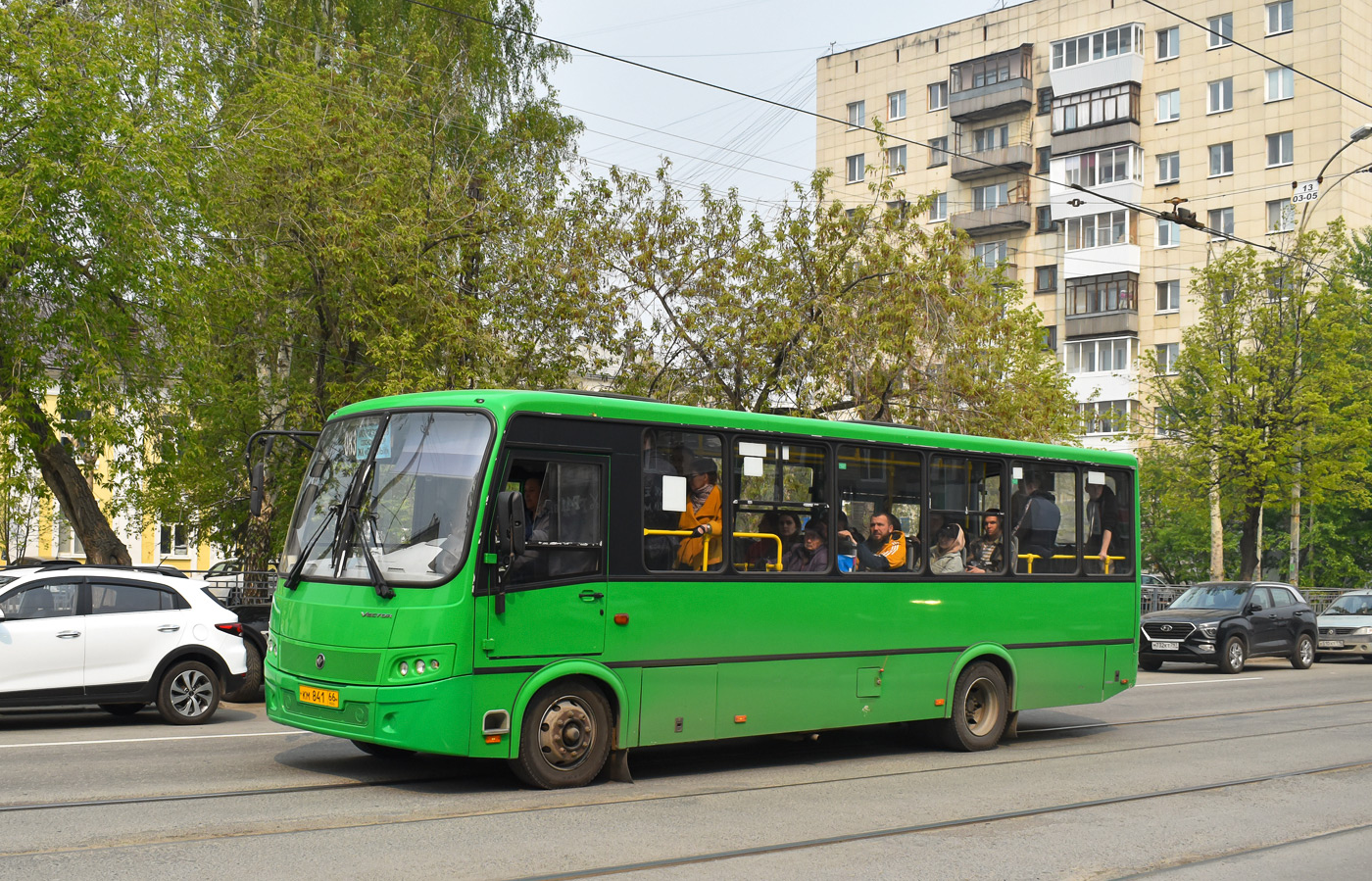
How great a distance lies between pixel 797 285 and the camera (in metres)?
26.1

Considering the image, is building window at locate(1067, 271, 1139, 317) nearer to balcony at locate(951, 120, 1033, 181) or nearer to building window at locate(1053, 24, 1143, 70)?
balcony at locate(951, 120, 1033, 181)

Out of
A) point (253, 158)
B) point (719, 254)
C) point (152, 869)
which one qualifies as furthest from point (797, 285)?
point (152, 869)

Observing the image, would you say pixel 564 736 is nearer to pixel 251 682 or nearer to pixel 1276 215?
pixel 251 682

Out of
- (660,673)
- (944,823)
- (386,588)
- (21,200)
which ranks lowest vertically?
(944,823)

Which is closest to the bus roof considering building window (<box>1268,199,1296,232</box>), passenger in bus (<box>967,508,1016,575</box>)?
passenger in bus (<box>967,508,1016,575</box>)

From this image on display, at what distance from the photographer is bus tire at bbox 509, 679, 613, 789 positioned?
9352 millimetres

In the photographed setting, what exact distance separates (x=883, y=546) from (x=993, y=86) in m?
55.3

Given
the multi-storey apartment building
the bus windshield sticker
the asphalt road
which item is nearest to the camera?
the asphalt road

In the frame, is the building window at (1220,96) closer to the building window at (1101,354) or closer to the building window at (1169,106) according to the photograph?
the building window at (1169,106)

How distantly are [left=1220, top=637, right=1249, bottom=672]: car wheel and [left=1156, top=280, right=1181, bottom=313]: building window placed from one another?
35.4 meters

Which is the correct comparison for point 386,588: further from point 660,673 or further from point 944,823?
point 944,823

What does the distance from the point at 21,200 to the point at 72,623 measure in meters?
6.26

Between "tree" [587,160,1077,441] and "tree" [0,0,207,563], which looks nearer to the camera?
"tree" [0,0,207,563]

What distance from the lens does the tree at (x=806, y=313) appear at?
85.1ft
